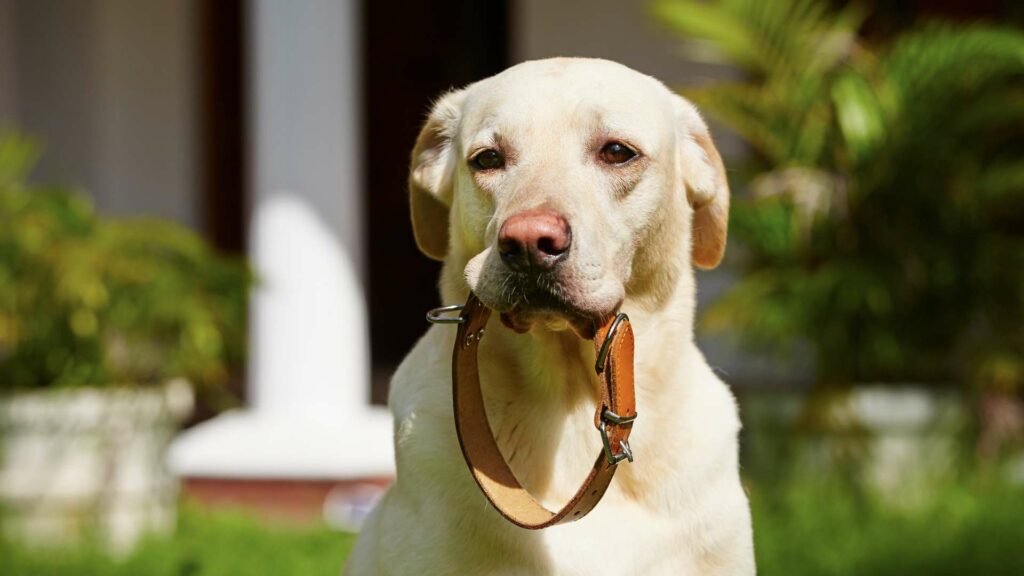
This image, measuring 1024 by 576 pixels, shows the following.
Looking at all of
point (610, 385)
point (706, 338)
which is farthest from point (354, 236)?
point (610, 385)

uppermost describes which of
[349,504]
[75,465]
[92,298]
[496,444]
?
[496,444]

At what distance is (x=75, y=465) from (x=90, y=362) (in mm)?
410

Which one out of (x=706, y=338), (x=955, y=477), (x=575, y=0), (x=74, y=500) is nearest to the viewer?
(x=74, y=500)

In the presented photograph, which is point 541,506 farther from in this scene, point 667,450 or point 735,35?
point 735,35

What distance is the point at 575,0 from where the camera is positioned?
26.0 ft

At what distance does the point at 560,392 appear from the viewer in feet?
7.84

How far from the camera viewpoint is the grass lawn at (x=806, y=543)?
438cm

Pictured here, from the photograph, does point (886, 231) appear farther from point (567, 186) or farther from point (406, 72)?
point (406, 72)

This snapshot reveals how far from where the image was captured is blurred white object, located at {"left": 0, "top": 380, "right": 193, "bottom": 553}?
4.87m

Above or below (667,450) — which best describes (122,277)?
below

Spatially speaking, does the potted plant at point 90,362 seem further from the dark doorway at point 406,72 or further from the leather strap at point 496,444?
the dark doorway at point 406,72

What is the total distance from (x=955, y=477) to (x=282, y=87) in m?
3.23

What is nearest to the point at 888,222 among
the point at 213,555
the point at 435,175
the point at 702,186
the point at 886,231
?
the point at 886,231

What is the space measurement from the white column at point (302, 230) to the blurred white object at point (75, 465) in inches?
26.5
